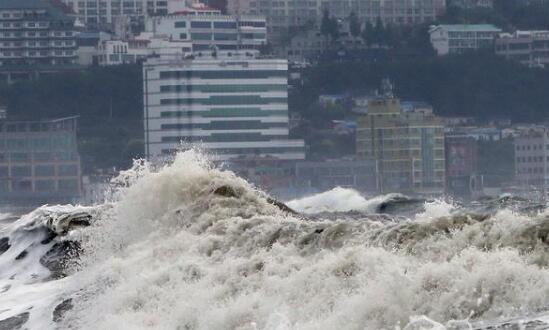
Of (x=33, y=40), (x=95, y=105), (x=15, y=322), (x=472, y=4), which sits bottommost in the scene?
(x=95, y=105)

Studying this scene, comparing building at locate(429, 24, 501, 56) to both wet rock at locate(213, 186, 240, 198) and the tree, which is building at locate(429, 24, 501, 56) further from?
wet rock at locate(213, 186, 240, 198)

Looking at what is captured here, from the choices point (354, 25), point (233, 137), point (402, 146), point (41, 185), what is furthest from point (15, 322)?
point (354, 25)

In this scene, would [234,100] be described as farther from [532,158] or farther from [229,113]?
[532,158]

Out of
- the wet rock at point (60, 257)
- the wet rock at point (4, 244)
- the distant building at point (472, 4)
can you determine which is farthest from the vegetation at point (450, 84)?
the wet rock at point (60, 257)

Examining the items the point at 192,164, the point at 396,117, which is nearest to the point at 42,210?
the point at 192,164

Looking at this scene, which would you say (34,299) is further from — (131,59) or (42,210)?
(131,59)

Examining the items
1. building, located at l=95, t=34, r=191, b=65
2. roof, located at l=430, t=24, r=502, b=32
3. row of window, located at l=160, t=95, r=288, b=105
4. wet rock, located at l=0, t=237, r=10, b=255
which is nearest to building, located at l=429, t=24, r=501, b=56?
roof, located at l=430, t=24, r=502, b=32
